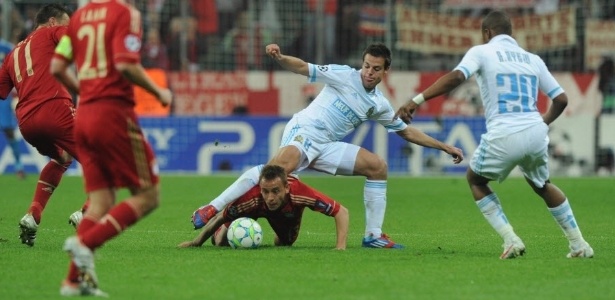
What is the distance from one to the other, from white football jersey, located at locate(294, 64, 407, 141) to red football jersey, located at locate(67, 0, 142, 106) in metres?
3.71

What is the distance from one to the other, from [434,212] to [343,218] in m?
5.08

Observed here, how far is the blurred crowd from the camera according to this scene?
23938 millimetres

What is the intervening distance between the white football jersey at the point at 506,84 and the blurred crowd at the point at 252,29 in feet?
45.8

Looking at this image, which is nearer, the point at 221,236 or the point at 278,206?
the point at 278,206

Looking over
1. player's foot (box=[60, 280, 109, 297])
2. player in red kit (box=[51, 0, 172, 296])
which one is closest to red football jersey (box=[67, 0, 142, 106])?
player in red kit (box=[51, 0, 172, 296])

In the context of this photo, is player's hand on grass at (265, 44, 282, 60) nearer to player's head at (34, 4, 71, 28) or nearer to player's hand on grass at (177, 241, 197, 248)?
player's hand on grass at (177, 241, 197, 248)

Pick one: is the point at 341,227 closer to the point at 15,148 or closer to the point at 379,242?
the point at 379,242

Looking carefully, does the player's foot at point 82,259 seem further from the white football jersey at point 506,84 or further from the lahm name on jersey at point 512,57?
the lahm name on jersey at point 512,57

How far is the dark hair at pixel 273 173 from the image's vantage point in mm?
10461

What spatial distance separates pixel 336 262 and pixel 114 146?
8.20ft

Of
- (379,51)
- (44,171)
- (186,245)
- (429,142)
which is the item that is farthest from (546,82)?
(44,171)

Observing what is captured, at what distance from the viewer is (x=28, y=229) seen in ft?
35.2

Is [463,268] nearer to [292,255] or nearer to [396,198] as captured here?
[292,255]

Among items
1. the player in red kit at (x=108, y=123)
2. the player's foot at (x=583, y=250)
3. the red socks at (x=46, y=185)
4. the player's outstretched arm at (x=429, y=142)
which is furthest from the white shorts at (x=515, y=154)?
the red socks at (x=46, y=185)
